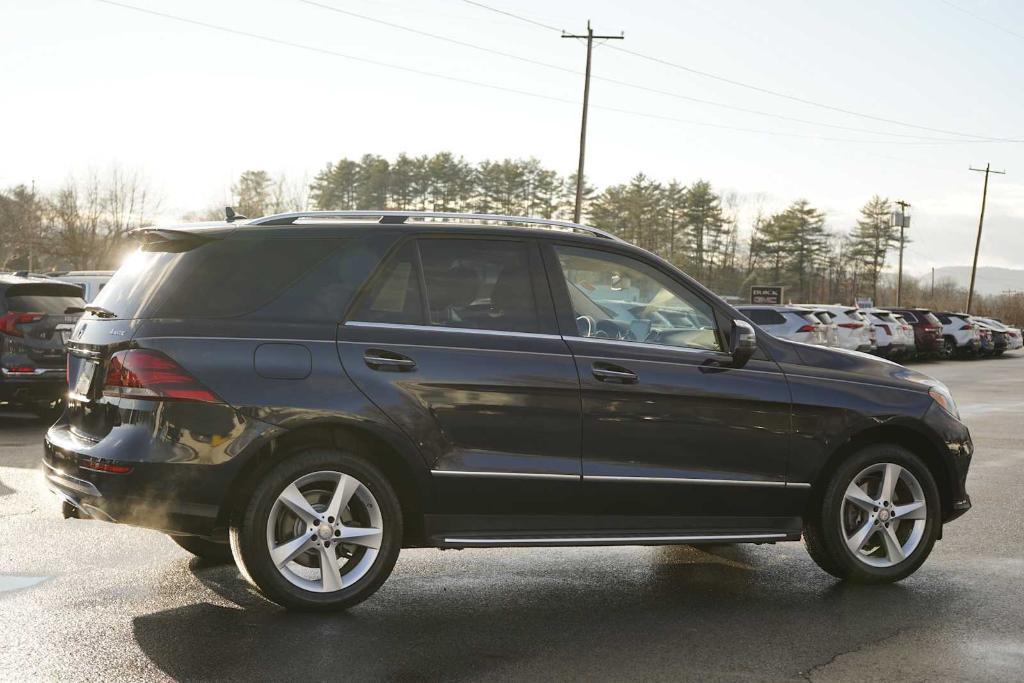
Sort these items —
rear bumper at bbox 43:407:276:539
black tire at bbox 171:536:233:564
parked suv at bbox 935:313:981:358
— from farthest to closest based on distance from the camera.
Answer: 1. parked suv at bbox 935:313:981:358
2. black tire at bbox 171:536:233:564
3. rear bumper at bbox 43:407:276:539

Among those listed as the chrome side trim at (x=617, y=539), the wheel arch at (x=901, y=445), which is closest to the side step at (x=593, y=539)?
the chrome side trim at (x=617, y=539)

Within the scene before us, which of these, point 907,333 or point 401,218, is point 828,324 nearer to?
point 907,333

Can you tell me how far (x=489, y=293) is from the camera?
5656mm

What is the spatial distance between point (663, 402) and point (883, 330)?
101 feet

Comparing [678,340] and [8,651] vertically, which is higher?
Result: [678,340]

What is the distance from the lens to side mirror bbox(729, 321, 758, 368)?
19.2 ft

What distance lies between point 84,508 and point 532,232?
239 centimetres

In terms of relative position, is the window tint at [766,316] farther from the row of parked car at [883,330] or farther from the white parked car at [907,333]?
the white parked car at [907,333]

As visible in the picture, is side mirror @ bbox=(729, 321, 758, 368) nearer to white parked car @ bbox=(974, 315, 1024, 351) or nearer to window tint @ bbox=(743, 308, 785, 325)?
window tint @ bbox=(743, 308, 785, 325)

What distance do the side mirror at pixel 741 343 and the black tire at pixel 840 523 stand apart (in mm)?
861

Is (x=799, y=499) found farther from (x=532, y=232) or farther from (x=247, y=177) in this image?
(x=247, y=177)

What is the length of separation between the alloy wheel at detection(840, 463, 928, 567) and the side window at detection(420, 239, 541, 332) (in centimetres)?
201

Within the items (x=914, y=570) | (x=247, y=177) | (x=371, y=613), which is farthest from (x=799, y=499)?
(x=247, y=177)

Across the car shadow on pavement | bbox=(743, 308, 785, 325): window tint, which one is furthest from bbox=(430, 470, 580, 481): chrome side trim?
bbox=(743, 308, 785, 325): window tint
